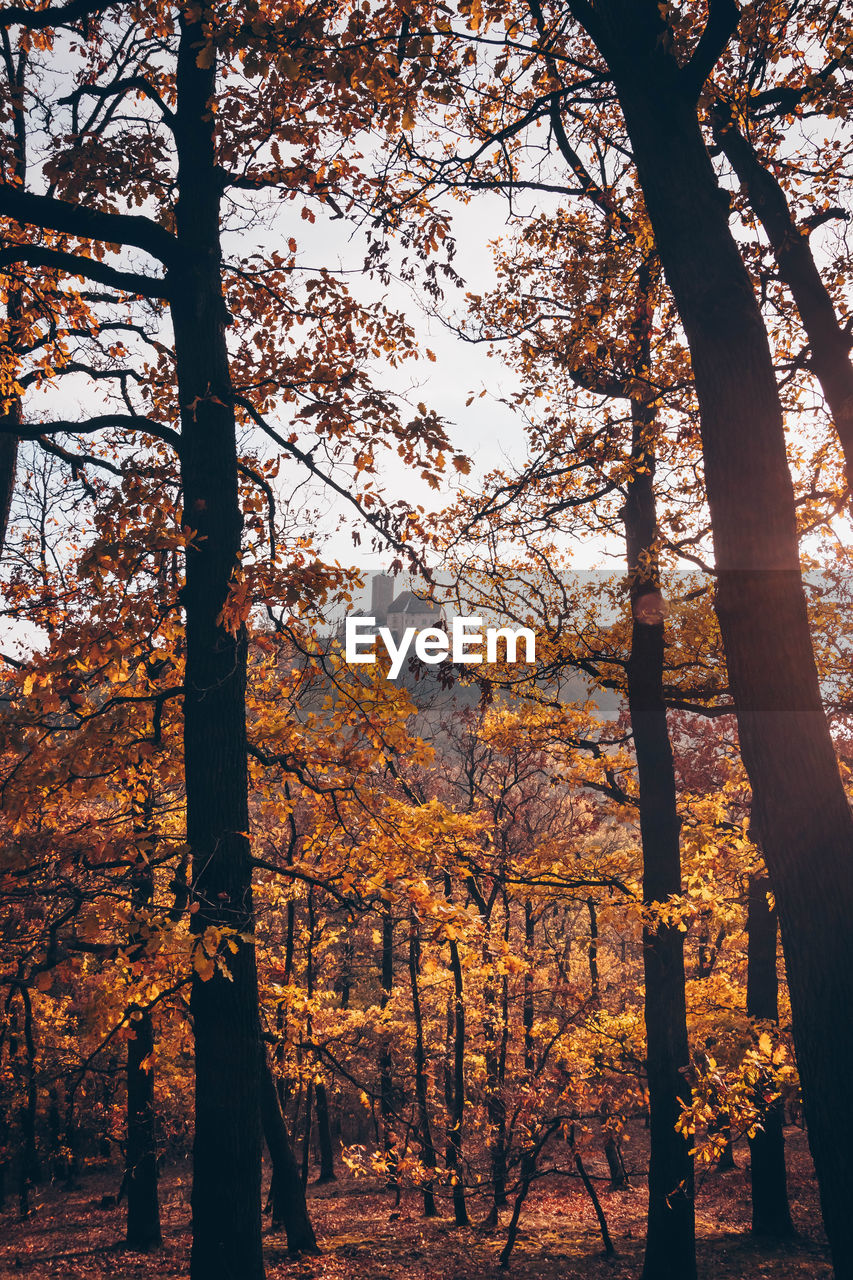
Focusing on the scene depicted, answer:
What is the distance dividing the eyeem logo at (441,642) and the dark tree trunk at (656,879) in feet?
4.88

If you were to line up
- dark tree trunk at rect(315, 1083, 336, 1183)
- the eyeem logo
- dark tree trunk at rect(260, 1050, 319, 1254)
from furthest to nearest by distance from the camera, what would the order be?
dark tree trunk at rect(315, 1083, 336, 1183) → dark tree trunk at rect(260, 1050, 319, 1254) → the eyeem logo

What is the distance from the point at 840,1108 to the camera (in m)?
3.23

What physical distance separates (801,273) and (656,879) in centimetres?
672

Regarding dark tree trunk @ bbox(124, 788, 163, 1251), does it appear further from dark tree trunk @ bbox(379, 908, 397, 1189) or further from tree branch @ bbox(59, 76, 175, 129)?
tree branch @ bbox(59, 76, 175, 129)

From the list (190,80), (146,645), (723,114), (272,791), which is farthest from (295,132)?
(272,791)

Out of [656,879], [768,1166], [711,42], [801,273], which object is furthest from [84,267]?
[768,1166]

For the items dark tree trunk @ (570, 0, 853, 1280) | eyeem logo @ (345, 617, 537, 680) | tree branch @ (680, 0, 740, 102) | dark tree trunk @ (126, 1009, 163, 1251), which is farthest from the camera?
dark tree trunk @ (126, 1009, 163, 1251)

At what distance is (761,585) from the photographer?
11.8ft

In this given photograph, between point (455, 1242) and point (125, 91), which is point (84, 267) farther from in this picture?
point (455, 1242)

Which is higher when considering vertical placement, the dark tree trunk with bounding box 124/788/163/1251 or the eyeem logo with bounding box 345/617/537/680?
the eyeem logo with bounding box 345/617/537/680

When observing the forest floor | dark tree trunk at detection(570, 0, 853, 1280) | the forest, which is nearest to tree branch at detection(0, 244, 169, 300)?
the forest

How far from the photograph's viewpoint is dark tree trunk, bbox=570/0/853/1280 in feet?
10.9

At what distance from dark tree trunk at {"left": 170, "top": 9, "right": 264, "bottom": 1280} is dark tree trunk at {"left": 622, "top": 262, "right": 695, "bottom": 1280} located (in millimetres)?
4453

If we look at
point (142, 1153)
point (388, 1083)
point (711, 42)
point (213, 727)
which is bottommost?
point (388, 1083)
